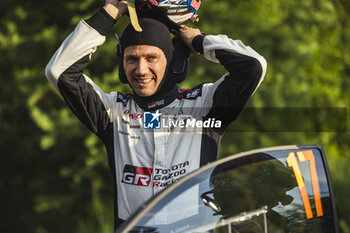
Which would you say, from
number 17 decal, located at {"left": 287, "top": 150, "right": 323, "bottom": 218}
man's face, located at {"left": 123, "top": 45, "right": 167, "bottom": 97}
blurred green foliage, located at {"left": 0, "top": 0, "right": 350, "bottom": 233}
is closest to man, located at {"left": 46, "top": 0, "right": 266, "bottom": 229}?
man's face, located at {"left": 123, "top": 45, "right": 167, "bottom": 97}

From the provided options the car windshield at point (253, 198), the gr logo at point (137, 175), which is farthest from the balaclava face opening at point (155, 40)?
the car windshield at point (253, 198)

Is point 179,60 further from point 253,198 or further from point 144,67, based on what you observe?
point 253,198

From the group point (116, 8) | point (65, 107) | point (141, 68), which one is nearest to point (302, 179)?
point (141, 68)

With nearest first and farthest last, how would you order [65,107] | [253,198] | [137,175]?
[253,198], [137,175], [65,107]

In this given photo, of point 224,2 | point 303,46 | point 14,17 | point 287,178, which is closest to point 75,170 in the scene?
point 14,17

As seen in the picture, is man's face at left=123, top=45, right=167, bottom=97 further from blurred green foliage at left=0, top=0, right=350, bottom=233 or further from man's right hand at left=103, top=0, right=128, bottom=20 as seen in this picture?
blurred green foliage at left=0, top=0, right=350, bottom=233

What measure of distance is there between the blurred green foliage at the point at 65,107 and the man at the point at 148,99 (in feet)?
9.01

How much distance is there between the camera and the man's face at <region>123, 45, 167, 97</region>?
199cm

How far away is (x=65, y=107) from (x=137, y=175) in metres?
3.63

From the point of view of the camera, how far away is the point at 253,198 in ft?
4.52

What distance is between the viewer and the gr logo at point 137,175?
1929 millimetres

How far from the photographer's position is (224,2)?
5.61 metres

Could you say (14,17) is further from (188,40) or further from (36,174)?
(188,40)

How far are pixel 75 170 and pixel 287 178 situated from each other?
4.38 meters
